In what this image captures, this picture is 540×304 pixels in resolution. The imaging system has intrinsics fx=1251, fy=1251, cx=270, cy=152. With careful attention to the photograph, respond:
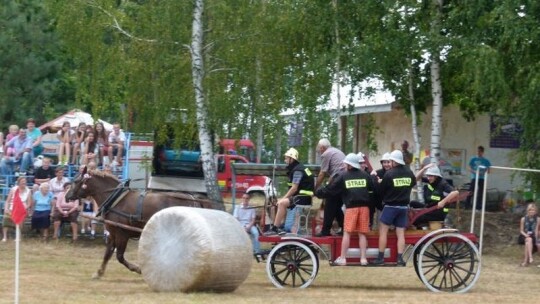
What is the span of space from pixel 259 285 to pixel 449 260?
2990mm

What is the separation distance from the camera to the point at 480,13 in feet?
82.5

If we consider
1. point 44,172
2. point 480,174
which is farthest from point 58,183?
point 480,174

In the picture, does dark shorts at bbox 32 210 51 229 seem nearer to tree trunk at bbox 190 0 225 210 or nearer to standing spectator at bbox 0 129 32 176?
standing spectator at bbox 0 129 32 176

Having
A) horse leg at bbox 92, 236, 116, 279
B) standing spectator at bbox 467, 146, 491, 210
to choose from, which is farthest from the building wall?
horse leg at bbox 92, 236, 116, 279

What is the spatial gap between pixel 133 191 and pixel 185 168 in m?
Answer: 9.07

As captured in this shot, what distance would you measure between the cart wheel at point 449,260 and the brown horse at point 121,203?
4332 mm

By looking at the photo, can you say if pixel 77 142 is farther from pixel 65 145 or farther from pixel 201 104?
pixel 201 104

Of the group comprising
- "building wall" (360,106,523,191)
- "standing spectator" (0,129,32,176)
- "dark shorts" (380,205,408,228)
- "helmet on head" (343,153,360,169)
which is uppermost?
"building wall" (360,106,523,191)

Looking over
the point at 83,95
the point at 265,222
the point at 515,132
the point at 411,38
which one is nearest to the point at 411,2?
the point at 411,38

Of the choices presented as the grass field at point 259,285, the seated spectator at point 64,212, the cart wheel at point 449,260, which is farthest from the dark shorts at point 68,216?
the cart wheel at point 449,260

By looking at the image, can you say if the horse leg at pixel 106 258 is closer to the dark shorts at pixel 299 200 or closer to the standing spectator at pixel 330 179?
the dark shorts at pixel 299 200

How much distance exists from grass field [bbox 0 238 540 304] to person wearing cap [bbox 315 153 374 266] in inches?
28.5

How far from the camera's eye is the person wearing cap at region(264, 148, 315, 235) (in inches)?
762

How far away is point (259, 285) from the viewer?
63.8 feet
